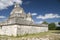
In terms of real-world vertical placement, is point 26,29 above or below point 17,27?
below

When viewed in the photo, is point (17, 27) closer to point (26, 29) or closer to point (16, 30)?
point (16, 30)

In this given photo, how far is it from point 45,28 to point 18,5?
10.1m

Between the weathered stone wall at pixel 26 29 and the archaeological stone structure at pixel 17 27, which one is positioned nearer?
the archaeological stone structure at pixel 17 27

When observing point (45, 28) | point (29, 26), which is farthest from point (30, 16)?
point (29, 26)

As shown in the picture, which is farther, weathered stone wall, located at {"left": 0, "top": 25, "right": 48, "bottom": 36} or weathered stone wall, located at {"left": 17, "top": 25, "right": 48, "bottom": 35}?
weathered stone wall, located at {"left": 17, "top": 25, "right": 48, "bottom": 35}

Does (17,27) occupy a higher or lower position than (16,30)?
higher

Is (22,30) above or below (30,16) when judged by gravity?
below

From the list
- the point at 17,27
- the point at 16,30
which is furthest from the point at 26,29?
the point at 16,30

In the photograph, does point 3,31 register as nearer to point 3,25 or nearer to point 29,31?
point 3,25

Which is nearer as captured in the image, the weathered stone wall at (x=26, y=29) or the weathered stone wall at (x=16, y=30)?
the weathered stone wall at (x=16, y=30)

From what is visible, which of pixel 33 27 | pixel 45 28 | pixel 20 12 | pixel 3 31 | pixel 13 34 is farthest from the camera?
pixel 45 28

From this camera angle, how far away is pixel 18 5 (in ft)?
117

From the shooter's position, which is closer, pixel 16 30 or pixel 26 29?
pixel 16 30

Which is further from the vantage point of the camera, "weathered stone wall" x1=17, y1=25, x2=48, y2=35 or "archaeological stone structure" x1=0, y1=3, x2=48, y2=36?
"weathered stone wall" x1=17, y1=25, x2=48, y2=35
